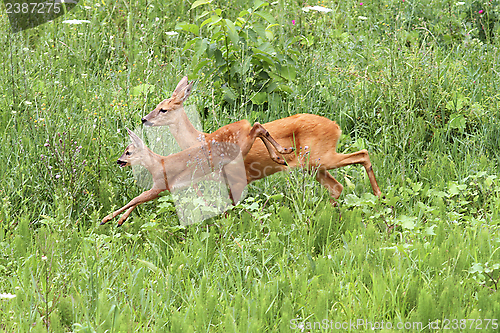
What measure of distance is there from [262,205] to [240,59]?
1562 mm

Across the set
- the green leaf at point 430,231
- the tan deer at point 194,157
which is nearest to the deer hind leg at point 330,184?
the tan deer at point 194,157

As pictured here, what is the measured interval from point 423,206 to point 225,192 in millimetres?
1477

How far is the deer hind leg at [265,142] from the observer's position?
360cm

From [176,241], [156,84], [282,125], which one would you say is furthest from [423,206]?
[156,84]

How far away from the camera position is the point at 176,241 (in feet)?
12.2

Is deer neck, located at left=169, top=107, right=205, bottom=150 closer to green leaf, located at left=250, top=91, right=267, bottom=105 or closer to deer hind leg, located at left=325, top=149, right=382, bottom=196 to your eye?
deer hind leg, located at left=325, top=149, right=382, bottom=196

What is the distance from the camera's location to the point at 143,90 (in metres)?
4.96

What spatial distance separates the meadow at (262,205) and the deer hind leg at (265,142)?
17cm

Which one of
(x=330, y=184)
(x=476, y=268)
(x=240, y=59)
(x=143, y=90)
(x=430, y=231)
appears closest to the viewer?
(x=476, y=268)

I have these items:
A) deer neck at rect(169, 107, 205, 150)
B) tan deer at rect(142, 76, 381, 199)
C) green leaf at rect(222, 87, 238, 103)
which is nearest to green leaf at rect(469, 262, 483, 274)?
tan deer at rect(142, 76, 381, 199)

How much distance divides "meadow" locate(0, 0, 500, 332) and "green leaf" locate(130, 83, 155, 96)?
42 millimetres

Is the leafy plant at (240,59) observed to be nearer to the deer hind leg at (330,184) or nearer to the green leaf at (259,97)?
the green leaf at (259,97)

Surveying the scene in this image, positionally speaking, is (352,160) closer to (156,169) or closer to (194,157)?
(194,157)

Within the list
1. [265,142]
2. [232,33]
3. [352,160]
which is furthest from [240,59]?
[352,160]
